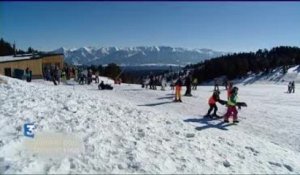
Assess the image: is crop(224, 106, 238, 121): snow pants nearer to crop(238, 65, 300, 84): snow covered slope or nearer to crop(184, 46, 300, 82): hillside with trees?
crop(238, 65, 300, 84): snow covered slope

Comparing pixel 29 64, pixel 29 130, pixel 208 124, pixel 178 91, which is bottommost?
pixel 208 124

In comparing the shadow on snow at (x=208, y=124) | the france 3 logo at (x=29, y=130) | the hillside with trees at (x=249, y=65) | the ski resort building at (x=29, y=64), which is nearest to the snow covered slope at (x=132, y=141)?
the shadow on snow at (x=208, y=124)

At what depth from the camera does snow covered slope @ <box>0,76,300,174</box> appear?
9.04 metres

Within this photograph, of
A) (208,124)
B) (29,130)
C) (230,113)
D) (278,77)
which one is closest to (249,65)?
(278,77)

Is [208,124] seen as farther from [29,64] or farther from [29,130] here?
[29,64]

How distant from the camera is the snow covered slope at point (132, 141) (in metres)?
9.04

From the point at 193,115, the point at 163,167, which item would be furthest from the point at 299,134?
the point at 163,167

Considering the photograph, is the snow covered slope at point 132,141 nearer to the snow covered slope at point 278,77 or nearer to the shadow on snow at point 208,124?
the shadow on snow at point 208,124

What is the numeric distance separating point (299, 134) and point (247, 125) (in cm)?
224

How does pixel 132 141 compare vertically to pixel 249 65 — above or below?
below

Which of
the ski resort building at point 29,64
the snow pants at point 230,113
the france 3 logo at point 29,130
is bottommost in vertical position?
the snow pants at point 230,113

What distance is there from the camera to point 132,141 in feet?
35.6

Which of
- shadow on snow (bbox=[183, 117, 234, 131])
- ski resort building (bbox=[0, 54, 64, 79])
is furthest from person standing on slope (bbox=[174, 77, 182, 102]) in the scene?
ski resort building (bbox=[0, 54, 64, 79])

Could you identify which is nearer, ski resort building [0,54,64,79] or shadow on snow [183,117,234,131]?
shadow on snow [183,117,234,131]
